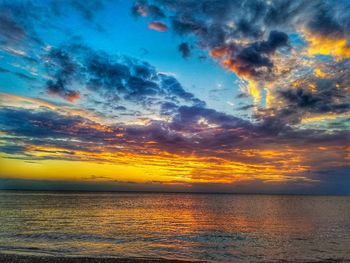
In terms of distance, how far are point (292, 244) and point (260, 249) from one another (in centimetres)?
636

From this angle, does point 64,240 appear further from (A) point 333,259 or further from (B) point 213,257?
(A) point 333,259

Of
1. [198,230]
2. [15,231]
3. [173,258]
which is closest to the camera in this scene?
[173,258]

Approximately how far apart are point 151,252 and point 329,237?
2936cm

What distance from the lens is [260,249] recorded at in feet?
114

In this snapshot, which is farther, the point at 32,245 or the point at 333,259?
the point at 32,245

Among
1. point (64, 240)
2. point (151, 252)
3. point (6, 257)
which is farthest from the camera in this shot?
point (64, 240)

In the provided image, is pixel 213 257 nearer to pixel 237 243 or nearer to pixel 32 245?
pixel 237 243

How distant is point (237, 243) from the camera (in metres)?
38.7

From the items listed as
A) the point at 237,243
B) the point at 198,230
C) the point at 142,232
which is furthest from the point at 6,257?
the point at 198,230

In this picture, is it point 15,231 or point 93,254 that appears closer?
point 93,254

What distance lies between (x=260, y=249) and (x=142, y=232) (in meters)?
19.5

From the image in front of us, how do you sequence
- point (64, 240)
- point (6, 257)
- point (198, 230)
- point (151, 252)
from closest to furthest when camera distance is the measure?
point (6, 257)
point (151, 252)
point (64, 240)
point (198, 230)

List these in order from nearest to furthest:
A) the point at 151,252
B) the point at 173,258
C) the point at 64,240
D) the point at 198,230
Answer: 1. the point at 173,258
2. the point at 151,252
3. the point at 64,240
4. the point at 198,230

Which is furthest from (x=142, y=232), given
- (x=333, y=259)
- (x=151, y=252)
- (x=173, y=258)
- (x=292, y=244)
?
(x=333, y=259)
